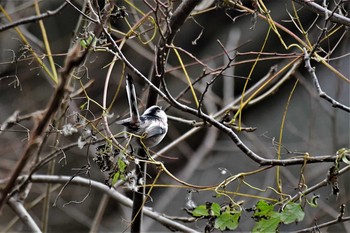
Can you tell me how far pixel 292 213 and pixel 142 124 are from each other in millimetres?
426

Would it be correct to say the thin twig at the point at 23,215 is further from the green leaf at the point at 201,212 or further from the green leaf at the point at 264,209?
the green leaf at the point at 264,209

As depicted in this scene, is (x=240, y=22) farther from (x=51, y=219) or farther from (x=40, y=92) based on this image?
(x=51, y=219)

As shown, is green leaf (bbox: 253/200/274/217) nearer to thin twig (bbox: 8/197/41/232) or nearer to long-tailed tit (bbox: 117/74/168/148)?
long-tailed tit (bbox: 117/74/168/148)

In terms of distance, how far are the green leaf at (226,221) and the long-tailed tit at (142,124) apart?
0.92 feet

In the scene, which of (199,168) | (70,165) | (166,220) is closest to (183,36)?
(199,168)

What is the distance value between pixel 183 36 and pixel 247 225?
4.49 ft

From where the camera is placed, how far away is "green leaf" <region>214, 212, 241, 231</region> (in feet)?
4.20

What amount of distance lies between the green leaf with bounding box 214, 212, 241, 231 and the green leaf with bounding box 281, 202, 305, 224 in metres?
0.10

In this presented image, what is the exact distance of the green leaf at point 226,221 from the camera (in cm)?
128

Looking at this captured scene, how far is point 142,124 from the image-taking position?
143 cm

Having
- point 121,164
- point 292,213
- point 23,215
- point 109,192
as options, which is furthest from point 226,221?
point 23,215

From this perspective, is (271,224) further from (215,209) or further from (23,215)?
(23,215)

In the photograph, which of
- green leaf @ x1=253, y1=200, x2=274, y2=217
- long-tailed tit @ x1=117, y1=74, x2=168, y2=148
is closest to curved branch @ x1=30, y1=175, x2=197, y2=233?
long-tailed tit @ x1=117, y1=74, x2=168, y2=148

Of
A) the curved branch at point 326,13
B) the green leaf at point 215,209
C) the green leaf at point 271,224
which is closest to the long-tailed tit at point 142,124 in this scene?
the green leaf at point 215,209
